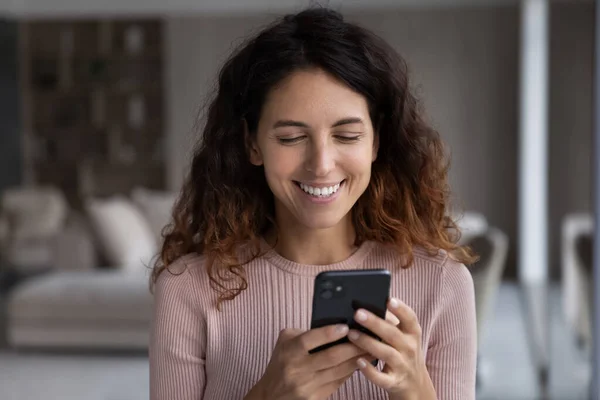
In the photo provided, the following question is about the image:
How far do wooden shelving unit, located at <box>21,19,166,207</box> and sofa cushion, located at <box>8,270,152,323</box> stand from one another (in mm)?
2810

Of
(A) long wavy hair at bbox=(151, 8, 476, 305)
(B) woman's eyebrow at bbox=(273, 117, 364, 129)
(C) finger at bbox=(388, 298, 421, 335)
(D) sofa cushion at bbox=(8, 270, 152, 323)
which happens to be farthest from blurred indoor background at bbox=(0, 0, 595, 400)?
(C) finger at bbox=(388, 298, 421, 335)

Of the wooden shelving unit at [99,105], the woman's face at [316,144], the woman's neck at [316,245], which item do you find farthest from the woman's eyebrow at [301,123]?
the wooden shelving unit at [99,105]

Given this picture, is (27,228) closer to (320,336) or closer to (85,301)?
(85,301)

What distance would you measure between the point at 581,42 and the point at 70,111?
486 cm

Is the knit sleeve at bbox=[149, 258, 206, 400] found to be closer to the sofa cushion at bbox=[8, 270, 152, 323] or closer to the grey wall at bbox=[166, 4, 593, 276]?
the sofa cushion at bbox=[8, 270, 152, 323]

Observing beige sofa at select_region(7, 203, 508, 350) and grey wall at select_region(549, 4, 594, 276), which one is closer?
grey wall at select_region(549, 4, 594, 276)

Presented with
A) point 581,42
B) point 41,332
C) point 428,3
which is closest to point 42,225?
point 41,332

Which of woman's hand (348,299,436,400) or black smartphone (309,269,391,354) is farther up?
black smartphone (309,269,391,354)

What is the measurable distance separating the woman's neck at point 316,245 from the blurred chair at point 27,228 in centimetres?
381

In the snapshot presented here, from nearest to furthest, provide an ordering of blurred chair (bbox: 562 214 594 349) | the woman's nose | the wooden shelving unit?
1. the woman's nose
2. blurred chair (bbox: 562 214 594 349)
3. the wooden shelving unit

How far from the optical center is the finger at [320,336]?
36.6 inches

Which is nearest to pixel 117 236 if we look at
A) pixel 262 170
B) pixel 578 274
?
pixel 578 274

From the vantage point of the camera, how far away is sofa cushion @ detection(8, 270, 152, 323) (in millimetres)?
4066

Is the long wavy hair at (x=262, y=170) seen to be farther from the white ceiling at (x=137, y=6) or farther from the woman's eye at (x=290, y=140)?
the white ceiling at (x=137, y=6)
